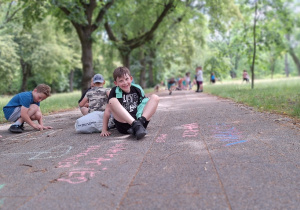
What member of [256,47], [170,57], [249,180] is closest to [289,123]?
[249,180]

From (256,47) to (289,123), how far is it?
1182 centimetres

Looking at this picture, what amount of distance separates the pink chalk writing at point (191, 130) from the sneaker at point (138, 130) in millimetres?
636

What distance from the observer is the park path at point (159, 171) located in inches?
80.1

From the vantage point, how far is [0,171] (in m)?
2.92

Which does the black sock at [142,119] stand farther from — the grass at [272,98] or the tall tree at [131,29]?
the tall tree at [131,29]

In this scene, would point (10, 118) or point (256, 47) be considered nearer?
point (10, 118)

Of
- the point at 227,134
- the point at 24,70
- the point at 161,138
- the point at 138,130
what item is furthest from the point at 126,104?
the point at 24,70

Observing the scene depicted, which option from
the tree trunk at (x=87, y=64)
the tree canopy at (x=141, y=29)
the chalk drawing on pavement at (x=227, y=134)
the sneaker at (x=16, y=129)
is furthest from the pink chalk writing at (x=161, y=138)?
the tree trunk at (x=87, y=64)

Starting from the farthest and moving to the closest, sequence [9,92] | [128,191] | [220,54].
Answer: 1. [9,92]
2. [220,54]
3. [128,191]

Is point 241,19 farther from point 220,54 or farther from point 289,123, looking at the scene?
point 289,123

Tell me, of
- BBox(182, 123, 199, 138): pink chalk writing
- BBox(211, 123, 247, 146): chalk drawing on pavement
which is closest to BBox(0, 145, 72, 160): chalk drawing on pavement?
BBox(182, 123, 199, 138): pink chalk writing

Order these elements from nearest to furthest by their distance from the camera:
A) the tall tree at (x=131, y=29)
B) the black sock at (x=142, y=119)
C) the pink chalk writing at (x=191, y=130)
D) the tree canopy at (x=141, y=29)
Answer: the pink chalk writing at (x=191, y=130)
the black sock at (x=142, y=119)
the tree canopy at (x=141, y=29)
the tall tree at (x=131, y=29)

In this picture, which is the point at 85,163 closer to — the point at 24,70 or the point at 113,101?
the point at 113,101

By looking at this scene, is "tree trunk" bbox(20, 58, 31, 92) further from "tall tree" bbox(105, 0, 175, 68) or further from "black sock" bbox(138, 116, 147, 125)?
"black sock" bbox(138, 116, 147, 125)
